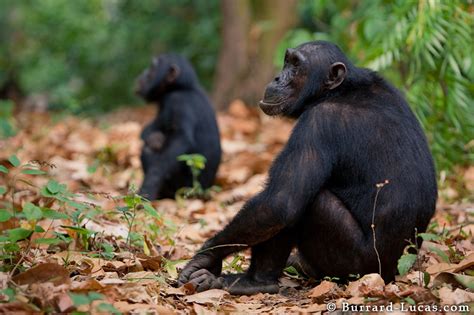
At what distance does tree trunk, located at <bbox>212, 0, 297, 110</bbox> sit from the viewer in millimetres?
13633

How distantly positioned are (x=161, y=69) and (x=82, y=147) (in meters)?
2.15

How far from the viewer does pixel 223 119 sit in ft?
41.7

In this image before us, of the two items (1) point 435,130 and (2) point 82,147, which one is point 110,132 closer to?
(2) point 82,147

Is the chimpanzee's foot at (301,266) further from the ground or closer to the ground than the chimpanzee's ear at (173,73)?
closer to the ground

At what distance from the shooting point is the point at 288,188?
4.70 meters

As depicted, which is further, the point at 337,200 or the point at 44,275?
the point at 337,200

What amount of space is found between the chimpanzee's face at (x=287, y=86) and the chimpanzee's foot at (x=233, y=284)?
4.42ft

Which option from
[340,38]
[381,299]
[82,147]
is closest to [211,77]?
[82,147]

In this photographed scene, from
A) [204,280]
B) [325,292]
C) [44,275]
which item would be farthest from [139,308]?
[325,292]

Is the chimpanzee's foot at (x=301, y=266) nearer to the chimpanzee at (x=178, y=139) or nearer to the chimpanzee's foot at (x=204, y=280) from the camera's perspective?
the chimpanzee's foot at (x=204, y=280)

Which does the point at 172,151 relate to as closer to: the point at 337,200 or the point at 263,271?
the point at 263,271

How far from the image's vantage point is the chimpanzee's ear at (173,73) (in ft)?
33.0

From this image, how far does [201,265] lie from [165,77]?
18.3 feet

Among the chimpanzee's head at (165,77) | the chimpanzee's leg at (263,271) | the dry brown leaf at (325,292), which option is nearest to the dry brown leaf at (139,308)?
the chimpanzee's leg at (263,271)
